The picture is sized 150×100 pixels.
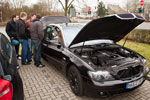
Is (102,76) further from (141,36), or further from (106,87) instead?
(141,36)

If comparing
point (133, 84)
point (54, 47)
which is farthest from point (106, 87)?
point (54, 47)

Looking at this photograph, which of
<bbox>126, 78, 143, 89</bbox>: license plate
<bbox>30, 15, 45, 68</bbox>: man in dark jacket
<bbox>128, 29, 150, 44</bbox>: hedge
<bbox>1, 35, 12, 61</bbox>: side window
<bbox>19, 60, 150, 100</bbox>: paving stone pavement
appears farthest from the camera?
<bbox>128, 29, 150, 44</bbox>: hedge

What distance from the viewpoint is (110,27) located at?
136 inches

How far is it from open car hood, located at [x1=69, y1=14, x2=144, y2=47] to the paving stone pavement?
1.25 metres

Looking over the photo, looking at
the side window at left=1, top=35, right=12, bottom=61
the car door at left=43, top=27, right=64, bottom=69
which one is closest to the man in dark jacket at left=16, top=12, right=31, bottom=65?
the car door at left=43, top=27, right=64, bottom=69

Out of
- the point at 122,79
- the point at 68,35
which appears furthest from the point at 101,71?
the point at 68,35

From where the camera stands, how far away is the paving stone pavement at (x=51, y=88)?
329cm

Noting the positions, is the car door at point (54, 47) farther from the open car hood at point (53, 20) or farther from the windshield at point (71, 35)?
the open car hood at point (53, 20)

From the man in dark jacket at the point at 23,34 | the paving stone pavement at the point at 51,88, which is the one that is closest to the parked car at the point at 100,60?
the paving stone pavement at the point at 51,88

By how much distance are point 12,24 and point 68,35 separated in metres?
3.07

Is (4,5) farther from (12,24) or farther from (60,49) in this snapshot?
(60,49)

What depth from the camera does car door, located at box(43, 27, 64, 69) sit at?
12.9 feet

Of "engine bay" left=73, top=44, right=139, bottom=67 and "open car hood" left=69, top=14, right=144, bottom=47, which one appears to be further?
"engine bay" left=73, top=44, right=139, bottom=67

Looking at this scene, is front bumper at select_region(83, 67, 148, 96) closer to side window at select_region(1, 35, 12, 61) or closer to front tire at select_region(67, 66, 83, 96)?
front tire at select_region(67, 66, 83, 96)
